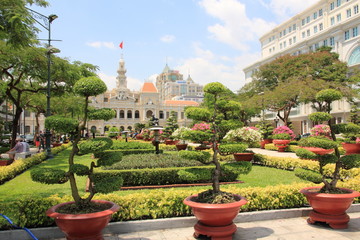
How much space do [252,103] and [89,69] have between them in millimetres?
15156

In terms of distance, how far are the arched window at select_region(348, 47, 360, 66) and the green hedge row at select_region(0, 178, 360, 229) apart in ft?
108

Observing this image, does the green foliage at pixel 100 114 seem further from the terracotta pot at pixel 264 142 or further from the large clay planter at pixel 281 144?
the terracotta pot at pixel 264 142

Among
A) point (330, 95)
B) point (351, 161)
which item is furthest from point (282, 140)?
point (351, 161)

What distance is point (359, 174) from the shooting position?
8836mm

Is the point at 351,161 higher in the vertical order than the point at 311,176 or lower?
higher

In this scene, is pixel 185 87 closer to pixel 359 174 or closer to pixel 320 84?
pixel 320 84

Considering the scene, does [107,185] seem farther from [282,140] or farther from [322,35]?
[322,35]

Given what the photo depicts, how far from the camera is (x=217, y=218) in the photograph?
4.72m

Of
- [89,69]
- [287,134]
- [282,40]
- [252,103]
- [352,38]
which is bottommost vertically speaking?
[287,134]

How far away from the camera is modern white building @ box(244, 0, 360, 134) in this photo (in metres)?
35.4

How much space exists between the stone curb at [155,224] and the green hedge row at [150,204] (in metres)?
0.20

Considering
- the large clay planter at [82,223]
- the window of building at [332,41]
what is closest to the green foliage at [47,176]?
the large clay planter at [82,223]

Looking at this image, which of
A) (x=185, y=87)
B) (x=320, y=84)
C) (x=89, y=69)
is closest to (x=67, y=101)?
(x=89, y=69)

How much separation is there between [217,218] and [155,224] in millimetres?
1332
